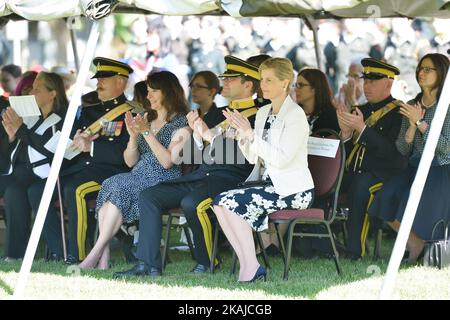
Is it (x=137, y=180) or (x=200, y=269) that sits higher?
(x=137, y=180)

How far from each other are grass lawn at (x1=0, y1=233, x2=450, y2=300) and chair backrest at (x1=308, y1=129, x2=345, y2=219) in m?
0.58

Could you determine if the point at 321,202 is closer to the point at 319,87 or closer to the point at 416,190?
the point at 319,87

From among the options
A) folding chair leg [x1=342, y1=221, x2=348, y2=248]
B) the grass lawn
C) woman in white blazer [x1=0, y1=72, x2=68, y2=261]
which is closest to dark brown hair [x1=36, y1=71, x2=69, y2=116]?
woman in white blazer [x1=0, y1=72, x2=68, y2=261]

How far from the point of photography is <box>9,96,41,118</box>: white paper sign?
366 inches

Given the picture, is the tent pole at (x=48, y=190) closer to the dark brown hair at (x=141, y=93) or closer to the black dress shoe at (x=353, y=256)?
the dark brown hair at (x=141, y=93)

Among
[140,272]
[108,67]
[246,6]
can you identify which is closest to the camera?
[246,6]

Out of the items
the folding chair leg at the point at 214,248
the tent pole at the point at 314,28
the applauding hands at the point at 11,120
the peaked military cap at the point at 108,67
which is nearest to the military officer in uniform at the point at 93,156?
the peaked military cap at the point at 108,67

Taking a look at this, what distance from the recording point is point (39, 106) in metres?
9.77

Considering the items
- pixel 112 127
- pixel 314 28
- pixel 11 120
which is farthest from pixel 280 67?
pixel 314 28

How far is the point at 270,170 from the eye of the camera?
26.6 ft

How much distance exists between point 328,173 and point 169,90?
4.66 feet
